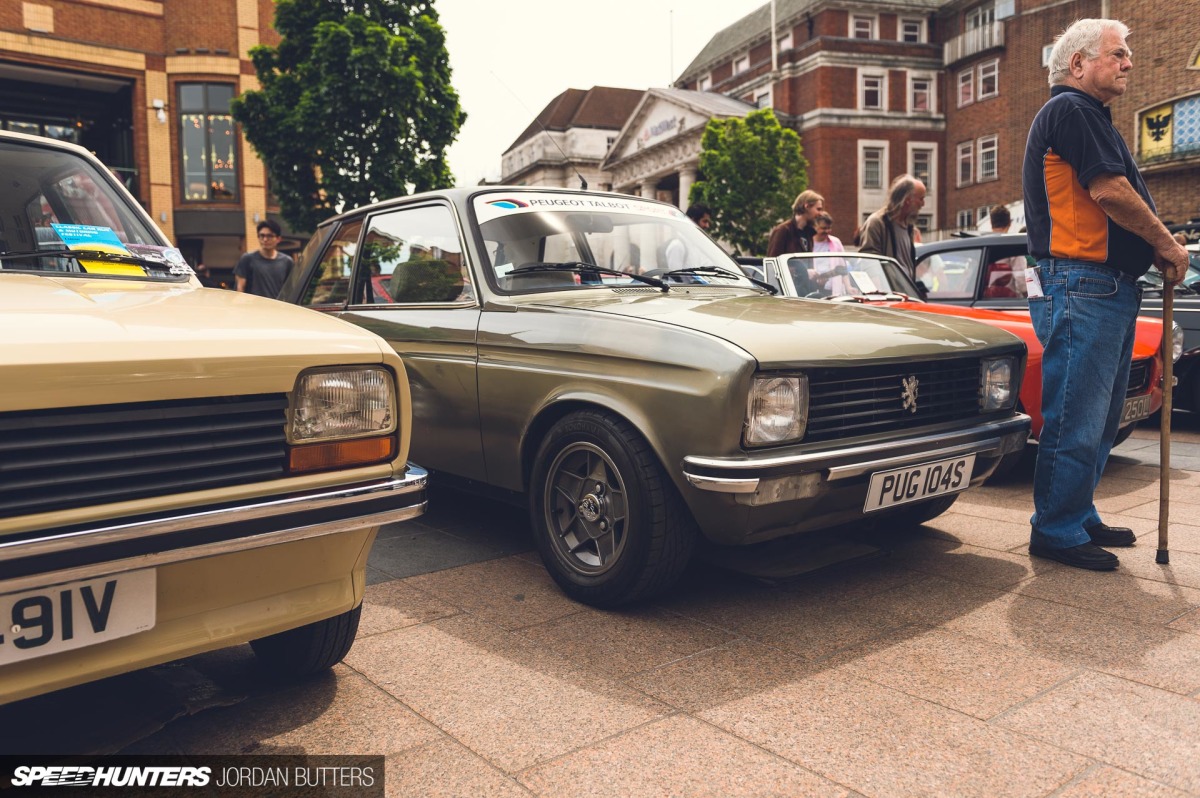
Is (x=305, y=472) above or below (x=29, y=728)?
above

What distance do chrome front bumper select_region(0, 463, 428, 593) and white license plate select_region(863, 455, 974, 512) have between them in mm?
1597

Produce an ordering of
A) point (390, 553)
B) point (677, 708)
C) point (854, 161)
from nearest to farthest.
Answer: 1. point (677, 708)
2. point (390, 553)
3. point (854, 161)

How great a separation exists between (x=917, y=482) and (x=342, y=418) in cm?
205

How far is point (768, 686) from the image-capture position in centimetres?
262

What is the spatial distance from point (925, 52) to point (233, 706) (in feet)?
171

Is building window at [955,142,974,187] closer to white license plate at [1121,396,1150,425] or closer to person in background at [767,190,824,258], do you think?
person in background at [767,190,824,258]

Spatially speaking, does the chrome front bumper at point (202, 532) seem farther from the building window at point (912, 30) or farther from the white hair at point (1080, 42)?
the building window at point (912, 30)

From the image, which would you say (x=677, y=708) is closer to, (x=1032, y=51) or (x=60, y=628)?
(x=60, y=628)

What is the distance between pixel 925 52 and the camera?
156 feet

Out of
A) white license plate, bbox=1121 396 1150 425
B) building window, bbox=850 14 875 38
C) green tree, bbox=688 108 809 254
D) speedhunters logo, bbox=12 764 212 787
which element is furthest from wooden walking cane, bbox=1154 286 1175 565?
building window, bbox=850 14 875 38

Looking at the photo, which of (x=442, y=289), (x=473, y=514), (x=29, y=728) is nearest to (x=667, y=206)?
(x=442, y=289)

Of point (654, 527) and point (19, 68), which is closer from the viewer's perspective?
point (654, 527)

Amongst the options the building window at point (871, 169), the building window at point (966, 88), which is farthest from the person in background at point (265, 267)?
the building window at point (966, 88)

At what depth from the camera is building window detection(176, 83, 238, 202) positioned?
25.8 meters
